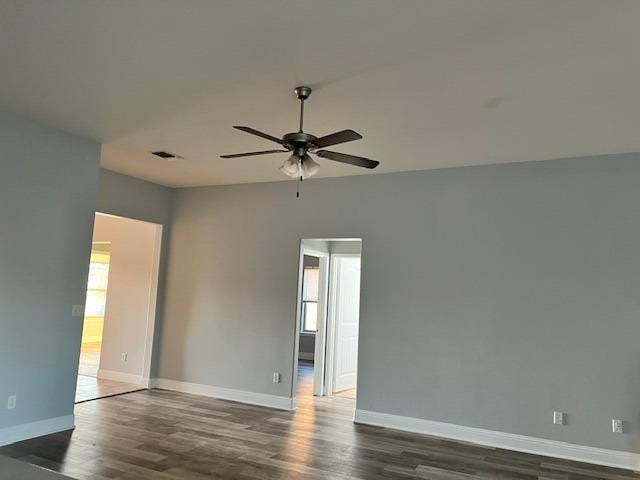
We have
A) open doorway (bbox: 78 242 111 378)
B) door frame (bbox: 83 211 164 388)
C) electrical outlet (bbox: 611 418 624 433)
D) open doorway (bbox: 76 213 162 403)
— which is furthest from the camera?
open doorway (bbox: 78 242 111 378)

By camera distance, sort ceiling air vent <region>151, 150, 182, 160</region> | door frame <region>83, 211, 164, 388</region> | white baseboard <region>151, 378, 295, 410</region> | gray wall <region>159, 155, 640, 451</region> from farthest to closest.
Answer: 1. door frame <region>83, 211, 164, 388</region>
2. white baseboard <region>151, 378, 295, 410</region>
3. ceiling air vent <region>151, 150, 182, 160</region>
4. gray wall <region>159, 155, 640, 451</region>

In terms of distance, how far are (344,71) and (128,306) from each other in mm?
5343

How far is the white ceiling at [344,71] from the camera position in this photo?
7.77 ft

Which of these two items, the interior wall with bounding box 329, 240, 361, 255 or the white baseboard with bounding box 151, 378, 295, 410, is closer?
the white baseboard with bounding box 151, 378, 295, 410

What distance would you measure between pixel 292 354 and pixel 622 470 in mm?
3466

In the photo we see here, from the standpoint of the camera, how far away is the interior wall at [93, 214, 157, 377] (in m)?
6.64

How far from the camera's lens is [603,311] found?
421cm

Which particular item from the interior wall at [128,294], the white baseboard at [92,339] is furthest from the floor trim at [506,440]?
the white baseboard at [92,339]

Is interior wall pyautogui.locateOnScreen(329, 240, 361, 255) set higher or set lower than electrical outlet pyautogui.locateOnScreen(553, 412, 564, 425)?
higher

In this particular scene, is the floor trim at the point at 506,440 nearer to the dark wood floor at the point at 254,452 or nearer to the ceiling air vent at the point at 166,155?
the dark wood floor at the point at 254,452

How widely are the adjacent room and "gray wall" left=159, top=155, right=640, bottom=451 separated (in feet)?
0.07

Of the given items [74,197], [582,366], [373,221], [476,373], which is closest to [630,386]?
[582,366]

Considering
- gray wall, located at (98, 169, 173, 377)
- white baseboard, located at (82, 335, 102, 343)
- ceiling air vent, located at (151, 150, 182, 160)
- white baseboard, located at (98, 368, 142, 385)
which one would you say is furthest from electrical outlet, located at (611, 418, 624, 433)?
white baseboard, located at (82, 335, 102, 343)

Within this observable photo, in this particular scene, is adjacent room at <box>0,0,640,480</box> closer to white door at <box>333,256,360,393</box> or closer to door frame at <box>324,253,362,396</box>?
door frame at <box>324,253,362,396</box>
